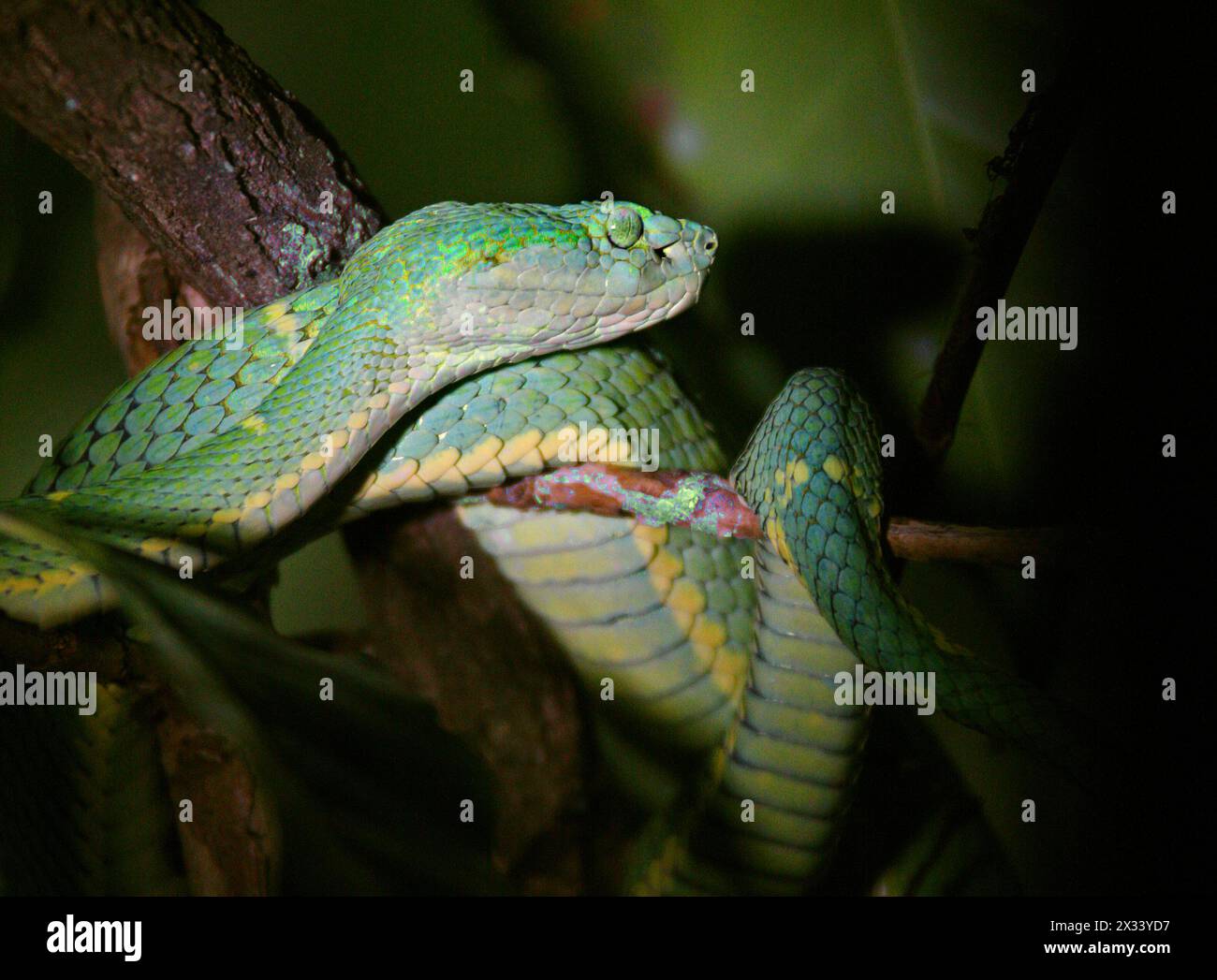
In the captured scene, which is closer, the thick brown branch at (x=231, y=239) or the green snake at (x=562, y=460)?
the green snake at (x=562, y=460)

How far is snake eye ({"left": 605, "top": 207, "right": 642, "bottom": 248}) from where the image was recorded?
1282 millimetres

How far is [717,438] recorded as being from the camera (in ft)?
5.04

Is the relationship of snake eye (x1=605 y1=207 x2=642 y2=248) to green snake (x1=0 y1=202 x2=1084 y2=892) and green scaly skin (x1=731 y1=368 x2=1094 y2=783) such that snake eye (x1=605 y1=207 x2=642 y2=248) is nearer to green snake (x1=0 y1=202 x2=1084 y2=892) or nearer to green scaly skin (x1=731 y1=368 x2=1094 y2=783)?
green snake (x1=0 y1=202 x2=1084 y2=892)

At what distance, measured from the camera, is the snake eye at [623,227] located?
4.21ft

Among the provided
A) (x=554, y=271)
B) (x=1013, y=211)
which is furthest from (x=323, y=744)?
(x=1013, y=211)

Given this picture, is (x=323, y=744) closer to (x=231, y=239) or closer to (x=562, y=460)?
(x=562, y=460)

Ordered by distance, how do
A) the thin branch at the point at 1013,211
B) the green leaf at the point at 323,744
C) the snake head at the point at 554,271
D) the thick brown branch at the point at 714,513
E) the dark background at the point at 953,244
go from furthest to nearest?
the dark background at the point at 953,244 → the snake head at the point at 554,271 → the thin branch at the point at 1013,211 → the thick brown branch at the point at 714,513 → the green leaf at the point at 323,744

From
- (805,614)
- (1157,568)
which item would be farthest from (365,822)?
(1157,568)

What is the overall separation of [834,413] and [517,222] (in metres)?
0.53

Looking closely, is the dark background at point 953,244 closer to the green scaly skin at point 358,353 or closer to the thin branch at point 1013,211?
the thin branch at point 1013,211

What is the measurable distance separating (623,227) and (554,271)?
0.13m

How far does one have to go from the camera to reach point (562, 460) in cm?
127

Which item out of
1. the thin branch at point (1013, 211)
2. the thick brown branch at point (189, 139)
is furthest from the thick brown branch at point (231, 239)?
the thin branch at point (1013, 211)

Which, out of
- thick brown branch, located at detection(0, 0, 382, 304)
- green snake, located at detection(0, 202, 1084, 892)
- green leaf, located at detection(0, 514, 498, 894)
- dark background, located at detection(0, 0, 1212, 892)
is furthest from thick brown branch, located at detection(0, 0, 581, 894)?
dark background, located at detection(0, 0, 1212, 892)
